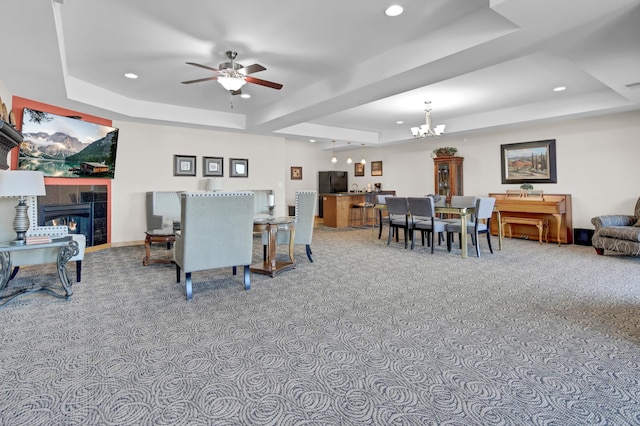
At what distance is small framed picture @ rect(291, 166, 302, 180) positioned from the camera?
1063 centimetres

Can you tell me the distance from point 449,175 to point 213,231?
6.75 meters

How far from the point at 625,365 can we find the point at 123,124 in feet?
25.3

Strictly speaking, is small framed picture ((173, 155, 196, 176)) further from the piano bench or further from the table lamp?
the piano bench

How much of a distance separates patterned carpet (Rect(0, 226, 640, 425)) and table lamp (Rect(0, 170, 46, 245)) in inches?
28.9

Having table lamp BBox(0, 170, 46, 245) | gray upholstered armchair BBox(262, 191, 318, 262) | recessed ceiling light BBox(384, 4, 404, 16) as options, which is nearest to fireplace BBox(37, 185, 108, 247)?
table lamp BBox(0, 170, 46, 245)

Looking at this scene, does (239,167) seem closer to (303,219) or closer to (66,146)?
(66,146)

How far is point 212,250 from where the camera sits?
11.0 feet

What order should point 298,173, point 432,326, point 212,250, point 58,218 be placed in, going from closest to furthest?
point 432,326
point 212,250
point 58,218
point 298,173

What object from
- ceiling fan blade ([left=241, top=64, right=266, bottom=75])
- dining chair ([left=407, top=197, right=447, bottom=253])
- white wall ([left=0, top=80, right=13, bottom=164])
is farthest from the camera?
dining chair ([left=407, top=197, right=447, bottom=253])

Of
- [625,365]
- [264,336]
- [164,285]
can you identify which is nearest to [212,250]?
[164,285]

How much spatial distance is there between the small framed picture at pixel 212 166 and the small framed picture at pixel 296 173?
326cm

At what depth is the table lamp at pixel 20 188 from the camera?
3.18 metres

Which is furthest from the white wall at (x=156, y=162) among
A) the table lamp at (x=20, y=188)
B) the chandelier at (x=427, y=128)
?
the chandelier at (x=427, y=128)

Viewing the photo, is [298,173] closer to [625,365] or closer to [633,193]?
[633,193]
